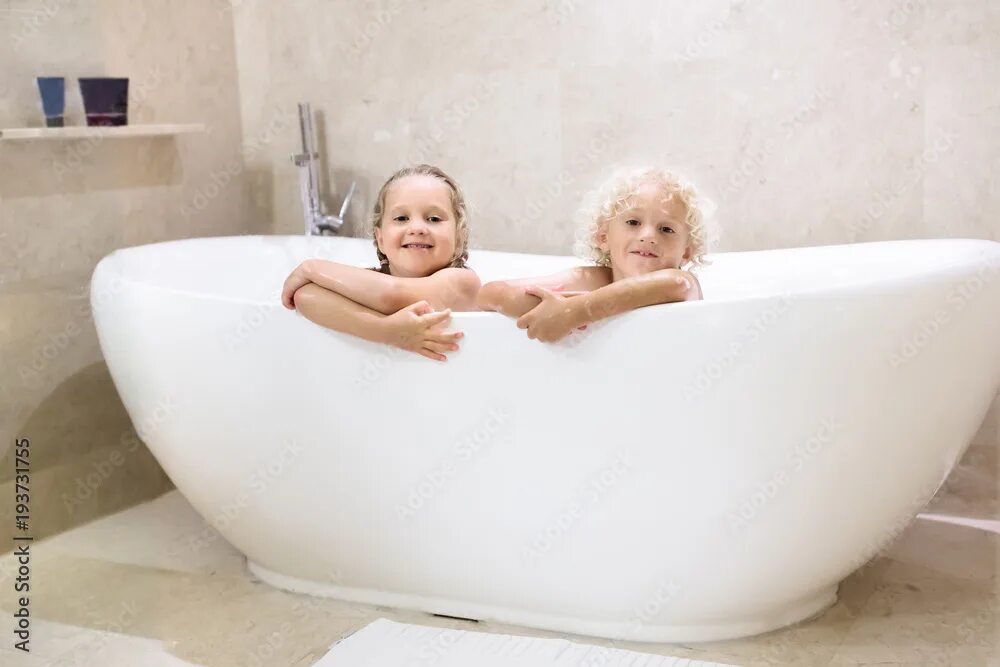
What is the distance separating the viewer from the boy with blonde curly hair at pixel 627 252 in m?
1.50

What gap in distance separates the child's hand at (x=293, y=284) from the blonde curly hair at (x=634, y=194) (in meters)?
0.52

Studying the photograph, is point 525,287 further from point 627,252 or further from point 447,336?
point 627,252

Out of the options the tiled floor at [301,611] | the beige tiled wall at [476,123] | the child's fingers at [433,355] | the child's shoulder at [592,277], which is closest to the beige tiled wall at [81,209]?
the beige tiled wall at [476,123]

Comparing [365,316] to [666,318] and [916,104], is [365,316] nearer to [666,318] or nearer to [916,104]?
[666,318]

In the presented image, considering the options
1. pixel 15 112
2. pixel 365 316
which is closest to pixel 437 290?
pixel 365 316

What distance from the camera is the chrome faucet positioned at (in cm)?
258

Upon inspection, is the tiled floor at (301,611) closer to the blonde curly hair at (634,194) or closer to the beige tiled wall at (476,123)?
the beige tiled wall at (476,123)

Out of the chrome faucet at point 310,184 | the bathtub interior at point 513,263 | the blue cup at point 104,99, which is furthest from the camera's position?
the chrome faucet at point 310,184

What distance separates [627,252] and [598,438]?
36 centimetres

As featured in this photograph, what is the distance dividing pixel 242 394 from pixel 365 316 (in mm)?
298

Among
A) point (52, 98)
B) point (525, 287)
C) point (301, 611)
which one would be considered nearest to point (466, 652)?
point (301, 611)

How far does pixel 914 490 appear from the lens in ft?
5.12

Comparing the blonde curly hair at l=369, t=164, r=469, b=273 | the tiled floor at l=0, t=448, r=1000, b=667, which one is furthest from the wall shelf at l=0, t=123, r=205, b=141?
the tiled floor at l=0, t=448, r=1000, b=667

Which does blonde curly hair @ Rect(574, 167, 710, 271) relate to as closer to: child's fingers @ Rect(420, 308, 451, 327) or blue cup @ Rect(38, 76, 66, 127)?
child's fingers @ Rect(420, 308, 451, 327)
